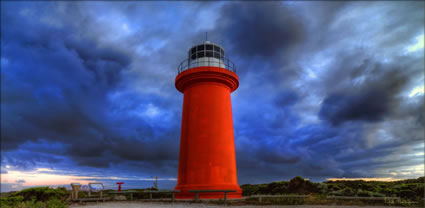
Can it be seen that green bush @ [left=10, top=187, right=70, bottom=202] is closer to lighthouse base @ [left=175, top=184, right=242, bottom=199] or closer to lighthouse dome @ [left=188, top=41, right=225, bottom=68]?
lighthouse base @ [left=175, top=184, right=242, bottom=199]

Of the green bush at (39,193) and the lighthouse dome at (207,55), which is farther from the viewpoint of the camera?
the lighthouse dome at (207,55)

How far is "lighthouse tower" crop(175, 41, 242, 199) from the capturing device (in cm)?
1675

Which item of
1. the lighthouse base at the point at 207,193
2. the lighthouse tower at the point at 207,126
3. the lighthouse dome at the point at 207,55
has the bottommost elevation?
the lighthouse base at the point at 207,193

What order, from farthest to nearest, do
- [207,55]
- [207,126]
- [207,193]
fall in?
[207,55], [207,126], [207,193]

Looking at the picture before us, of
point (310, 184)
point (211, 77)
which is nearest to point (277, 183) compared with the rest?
point (310, 184)

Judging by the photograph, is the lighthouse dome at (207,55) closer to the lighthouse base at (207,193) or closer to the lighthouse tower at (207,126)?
the lighthouse tower at (207,126)

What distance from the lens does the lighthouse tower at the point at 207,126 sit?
1675cm

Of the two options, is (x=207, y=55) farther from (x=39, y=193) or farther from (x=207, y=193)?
(x=39, y=193)

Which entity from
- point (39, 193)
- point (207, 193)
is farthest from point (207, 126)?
point (39, 193)

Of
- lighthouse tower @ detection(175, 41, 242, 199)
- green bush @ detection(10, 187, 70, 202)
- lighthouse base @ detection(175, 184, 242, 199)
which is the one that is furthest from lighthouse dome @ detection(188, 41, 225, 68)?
green bush @ detection(10, 187, 70, 202)

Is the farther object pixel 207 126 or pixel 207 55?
pixel 207 55

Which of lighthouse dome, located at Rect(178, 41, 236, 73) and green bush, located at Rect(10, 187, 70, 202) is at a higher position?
lighthouse dome, located at Rect(178, 41, 236, 73)

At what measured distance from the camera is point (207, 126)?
17.4 meters

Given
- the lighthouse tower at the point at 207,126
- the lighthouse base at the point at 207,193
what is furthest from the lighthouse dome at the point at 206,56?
the lighthouse base at the point at 207,193
